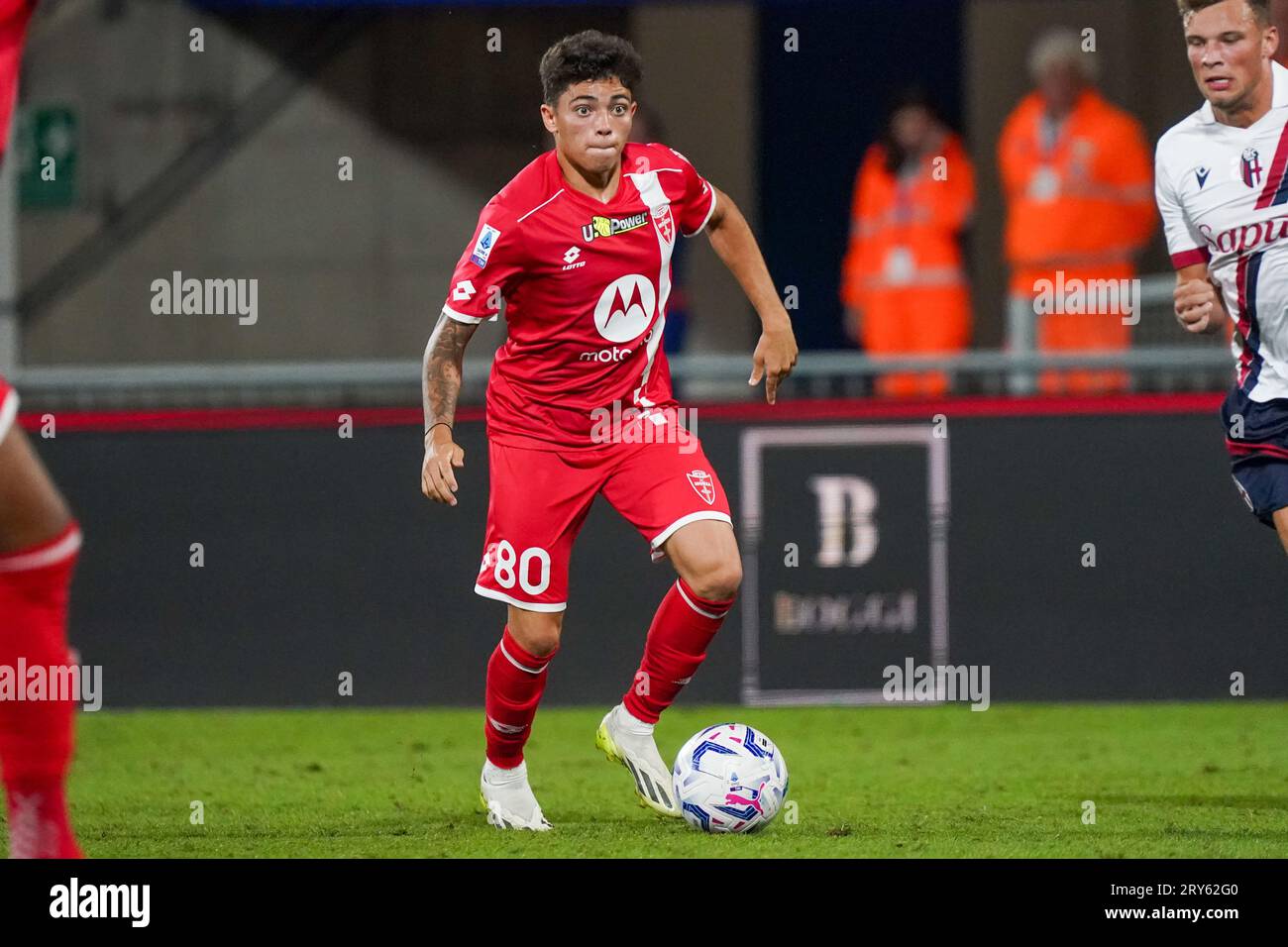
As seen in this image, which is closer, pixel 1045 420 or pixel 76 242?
pixel 1045 420

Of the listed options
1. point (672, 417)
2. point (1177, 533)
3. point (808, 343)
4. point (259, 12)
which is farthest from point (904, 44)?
point (672, 417)

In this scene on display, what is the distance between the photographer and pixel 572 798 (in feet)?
19.8

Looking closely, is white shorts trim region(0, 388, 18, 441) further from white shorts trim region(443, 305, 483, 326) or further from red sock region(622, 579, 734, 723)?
red sock region(622, 579, 734, 723)

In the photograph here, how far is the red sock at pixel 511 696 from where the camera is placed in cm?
544

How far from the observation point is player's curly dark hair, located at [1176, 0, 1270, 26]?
5.23 meters

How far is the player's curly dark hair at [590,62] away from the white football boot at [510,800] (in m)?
1.73

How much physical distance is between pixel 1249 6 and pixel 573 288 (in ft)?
5.99

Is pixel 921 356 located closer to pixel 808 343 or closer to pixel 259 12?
pixel 808 343

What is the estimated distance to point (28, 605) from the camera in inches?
142

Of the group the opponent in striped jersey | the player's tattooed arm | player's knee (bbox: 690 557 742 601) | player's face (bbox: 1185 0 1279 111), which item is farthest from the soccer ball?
player's face (bbox: 1185 0 1279 111)

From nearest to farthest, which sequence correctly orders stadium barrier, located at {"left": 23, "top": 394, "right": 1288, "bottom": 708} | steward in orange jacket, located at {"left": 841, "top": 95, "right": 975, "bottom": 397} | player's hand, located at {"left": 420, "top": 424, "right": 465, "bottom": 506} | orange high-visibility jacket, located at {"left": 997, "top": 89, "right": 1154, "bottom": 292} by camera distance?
player's hand, located at {"left": 420, "top": 424, "right": 465, "bottom": 506} → stadium barrier, located at {"left": 23, "top": 394, "right": 1288, "bottom": 708} → orange high-visibility jacket, located at {"left": 997, "top": 89, "right": 1154, "bottom": 292} → steward in orange jacket, located at {"left": 841, "top": 95, "right": 975, "bottom": 397}

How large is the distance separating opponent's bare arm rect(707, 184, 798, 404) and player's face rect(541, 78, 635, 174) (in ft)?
1.61

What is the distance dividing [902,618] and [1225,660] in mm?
1215
